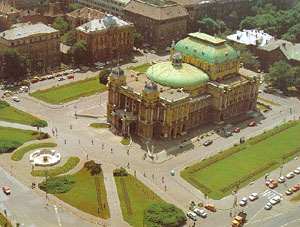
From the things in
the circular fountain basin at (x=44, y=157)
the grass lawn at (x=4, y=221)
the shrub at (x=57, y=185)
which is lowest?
the circular fountain basin at (x=44, y=157)

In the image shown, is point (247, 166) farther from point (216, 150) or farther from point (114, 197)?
point (114, 197)

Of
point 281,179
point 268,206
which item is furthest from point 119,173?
point 281,179

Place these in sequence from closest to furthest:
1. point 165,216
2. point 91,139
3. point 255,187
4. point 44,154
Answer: point 165,216 → point 255,187 → point 44,154 → point 91,139

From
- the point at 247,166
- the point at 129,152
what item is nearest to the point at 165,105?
the point at 129,152

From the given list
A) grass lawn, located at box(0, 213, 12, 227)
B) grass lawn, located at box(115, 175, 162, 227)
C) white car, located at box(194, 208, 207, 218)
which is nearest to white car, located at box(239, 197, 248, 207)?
white car, located at box(194, 208, 207, 218)

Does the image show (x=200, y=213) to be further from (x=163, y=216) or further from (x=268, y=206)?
(x=268, y=206)

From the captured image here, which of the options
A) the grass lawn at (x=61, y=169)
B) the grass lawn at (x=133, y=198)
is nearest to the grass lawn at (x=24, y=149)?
the grass lawn at (x=61, y=169)

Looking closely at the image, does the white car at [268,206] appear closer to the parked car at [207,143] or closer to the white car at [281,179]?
the white car at [281,179]
